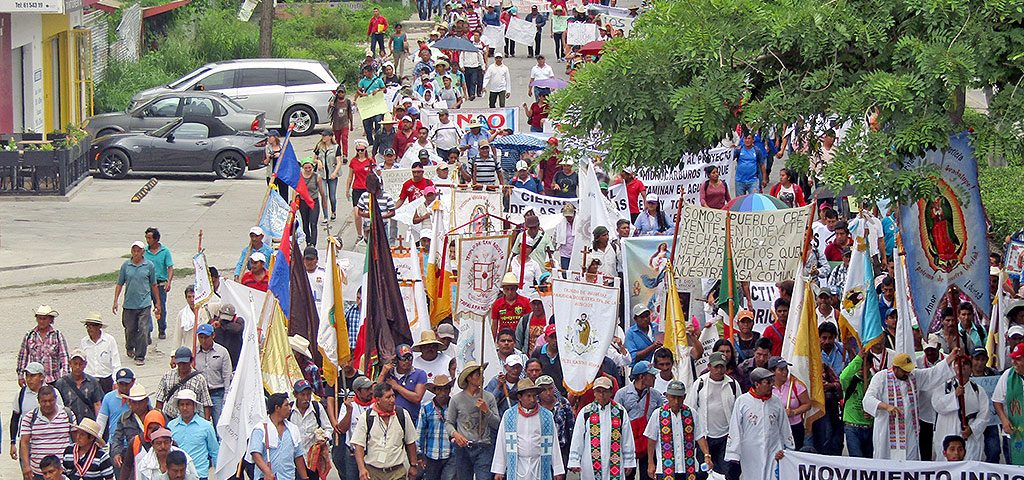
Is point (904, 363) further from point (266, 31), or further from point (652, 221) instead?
point (266, 31)

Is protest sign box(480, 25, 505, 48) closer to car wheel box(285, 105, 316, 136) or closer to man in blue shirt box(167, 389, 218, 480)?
car wheel box(285, 105, 316, 136)

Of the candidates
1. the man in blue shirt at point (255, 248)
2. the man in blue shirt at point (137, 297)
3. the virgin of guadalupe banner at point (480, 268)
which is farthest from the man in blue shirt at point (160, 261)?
the virgin of guadalupe banner at point (480, 268)

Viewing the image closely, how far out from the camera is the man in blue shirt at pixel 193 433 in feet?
39.0

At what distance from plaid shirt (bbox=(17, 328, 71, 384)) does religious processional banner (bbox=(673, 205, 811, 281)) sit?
5196 millimetres

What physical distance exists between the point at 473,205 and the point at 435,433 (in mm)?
6139

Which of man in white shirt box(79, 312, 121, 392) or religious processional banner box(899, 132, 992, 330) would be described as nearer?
religious processional banner box(899, 132, 992, 330)

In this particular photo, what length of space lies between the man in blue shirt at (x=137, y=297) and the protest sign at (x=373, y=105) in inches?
426

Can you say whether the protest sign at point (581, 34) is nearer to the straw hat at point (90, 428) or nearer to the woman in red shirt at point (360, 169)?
the woman in red shirt at point (360, 169)

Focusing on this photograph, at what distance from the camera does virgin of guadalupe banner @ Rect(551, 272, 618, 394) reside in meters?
13.4

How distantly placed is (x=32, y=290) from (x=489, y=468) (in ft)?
33.1

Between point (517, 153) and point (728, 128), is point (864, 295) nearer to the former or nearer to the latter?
point (728, 128)

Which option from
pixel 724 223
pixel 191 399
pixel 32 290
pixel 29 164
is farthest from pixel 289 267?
pixel 29 164

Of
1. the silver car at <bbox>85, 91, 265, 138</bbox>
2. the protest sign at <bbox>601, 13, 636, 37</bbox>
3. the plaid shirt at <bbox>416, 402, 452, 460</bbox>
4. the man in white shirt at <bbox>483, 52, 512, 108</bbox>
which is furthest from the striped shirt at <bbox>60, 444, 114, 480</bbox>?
the protest sign at <bbox>601, 13, 636, 37</bbox>

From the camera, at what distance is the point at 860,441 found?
1302 centimetres
